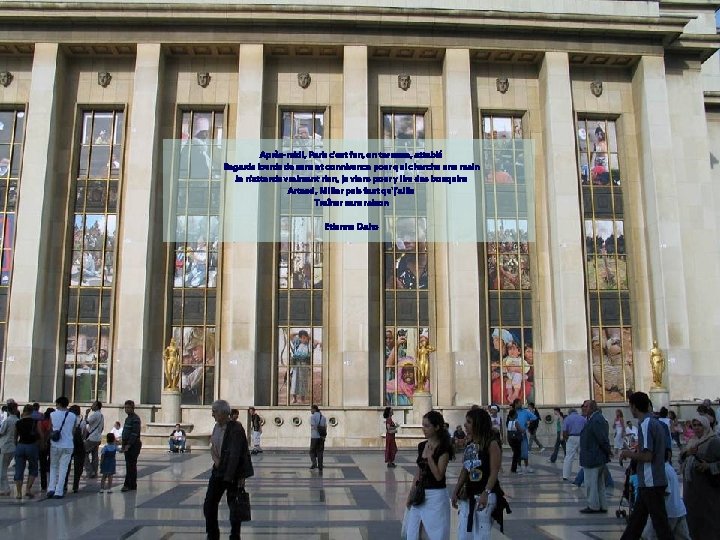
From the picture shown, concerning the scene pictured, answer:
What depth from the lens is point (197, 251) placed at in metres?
31.9

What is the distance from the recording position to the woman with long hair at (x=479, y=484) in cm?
636

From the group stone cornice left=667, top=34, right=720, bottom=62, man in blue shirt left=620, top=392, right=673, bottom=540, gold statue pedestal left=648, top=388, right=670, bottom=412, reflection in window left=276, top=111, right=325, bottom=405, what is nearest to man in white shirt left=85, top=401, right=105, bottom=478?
man in blue shirt left=620, top=392, right=673, bottom=540

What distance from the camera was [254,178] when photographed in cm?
3119

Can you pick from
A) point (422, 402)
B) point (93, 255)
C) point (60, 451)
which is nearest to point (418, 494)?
point (60, 451)

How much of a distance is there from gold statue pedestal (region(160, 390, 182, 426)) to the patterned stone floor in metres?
9.33

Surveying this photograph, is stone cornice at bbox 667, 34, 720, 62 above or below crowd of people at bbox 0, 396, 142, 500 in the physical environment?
above

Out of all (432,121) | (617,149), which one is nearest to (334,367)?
(432,121)

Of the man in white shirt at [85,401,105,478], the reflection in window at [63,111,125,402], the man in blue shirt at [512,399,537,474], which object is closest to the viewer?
the man in white shirt at [85,401,105,478]

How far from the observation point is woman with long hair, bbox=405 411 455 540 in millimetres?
6379

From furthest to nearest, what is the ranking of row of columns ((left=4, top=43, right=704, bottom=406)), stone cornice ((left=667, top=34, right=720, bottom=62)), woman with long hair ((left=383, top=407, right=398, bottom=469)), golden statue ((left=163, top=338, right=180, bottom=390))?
stone cornice ((left=667, top=34, right=720, bottom=62))
row of columns ((left=4, top=43, right=704, bottom=406))
golden statue ((left=163, top=338, right=180, bottom=390))
woman with long hair ((left=383, top=407, right=398, bottom=469))

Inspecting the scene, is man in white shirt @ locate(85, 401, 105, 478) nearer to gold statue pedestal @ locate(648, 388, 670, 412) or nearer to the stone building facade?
the stone building facade

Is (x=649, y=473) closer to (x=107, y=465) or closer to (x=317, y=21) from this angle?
(x=107, y=465)

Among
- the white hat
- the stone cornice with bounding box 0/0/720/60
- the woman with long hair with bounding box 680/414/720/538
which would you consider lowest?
the woman with long hair with bounding box 680/414/720/538

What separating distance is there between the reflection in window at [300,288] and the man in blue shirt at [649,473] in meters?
23.7
